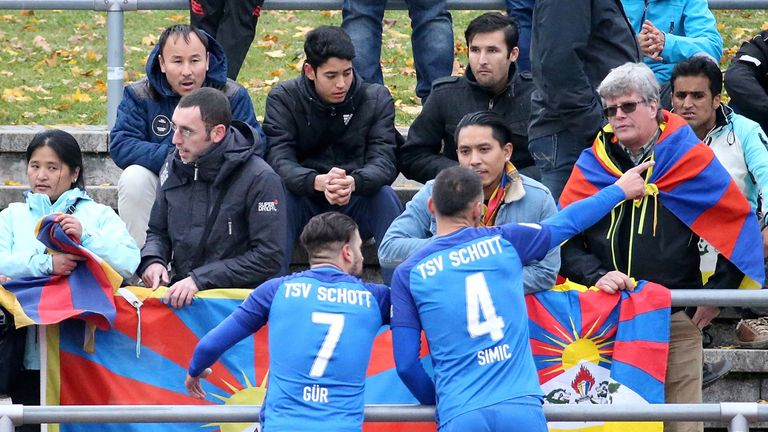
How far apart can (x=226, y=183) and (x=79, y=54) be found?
7.14 meters

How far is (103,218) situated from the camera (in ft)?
22.5

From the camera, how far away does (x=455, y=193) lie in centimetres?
579

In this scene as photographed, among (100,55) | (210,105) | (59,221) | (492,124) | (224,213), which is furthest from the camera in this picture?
(100,55)

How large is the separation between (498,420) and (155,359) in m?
1.90

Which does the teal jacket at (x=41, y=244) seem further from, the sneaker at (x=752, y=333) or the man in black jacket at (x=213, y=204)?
the sneaker at (x=752, y=333)

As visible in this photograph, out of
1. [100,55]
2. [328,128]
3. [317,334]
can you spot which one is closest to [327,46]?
[328,128]

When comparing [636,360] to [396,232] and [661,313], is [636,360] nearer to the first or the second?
[661,313]

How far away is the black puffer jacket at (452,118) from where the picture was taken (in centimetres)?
798

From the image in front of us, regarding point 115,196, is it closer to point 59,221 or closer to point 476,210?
point 59,221

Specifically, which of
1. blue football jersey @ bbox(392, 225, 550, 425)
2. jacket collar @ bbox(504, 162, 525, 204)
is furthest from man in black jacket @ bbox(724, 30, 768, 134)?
blue football jersey @ bbox(392, 225, 550, 425)

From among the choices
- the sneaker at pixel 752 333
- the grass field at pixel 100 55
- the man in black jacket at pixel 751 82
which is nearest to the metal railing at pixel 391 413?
the sneaker at pixel 752 333

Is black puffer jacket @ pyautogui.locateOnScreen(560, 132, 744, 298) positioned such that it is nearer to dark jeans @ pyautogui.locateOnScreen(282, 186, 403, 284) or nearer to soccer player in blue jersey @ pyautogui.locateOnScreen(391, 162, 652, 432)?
soccer player in blue jersey @ pyautogui.locateOnScreen(391, 162, 652, 432)

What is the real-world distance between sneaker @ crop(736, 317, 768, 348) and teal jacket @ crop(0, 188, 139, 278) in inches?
133

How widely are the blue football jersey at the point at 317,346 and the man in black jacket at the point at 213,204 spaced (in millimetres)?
1288
